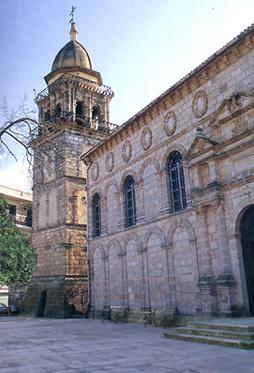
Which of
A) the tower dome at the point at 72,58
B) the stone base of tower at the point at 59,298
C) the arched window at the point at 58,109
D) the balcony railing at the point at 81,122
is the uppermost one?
the tower dome at the point at 72,58

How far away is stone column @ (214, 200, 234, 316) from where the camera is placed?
11.3 m

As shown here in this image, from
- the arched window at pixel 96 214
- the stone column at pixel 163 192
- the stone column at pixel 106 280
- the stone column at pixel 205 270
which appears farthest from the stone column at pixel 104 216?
the stone column at pixel 205 270

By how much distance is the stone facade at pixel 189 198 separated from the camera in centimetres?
1161

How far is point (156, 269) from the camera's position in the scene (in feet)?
49.8

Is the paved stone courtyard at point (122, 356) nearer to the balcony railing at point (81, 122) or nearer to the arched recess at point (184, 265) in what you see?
the arched recess at point (184, 265)

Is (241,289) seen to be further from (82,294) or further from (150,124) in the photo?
(82,294)

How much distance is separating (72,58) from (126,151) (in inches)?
558

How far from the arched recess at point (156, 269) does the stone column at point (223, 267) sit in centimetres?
315

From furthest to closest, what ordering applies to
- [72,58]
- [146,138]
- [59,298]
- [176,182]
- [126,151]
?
[72,58] → [59,298] → [126,151] → [146,138] → [176,182]

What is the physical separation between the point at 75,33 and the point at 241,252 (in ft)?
88.4

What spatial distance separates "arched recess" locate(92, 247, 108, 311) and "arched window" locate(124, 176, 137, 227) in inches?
104

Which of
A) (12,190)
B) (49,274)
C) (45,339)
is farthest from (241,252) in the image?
(12,190)

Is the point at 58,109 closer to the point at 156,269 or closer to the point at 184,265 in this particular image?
the point at 156,269

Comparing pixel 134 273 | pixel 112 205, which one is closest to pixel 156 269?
pixel 134 273
